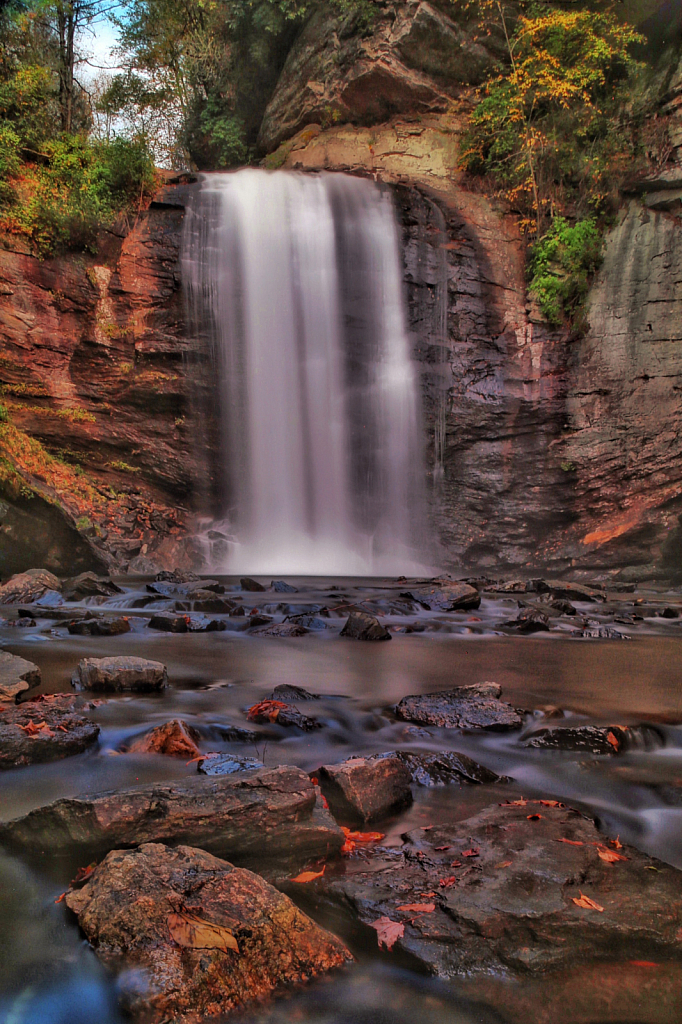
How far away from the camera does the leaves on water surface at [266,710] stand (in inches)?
134

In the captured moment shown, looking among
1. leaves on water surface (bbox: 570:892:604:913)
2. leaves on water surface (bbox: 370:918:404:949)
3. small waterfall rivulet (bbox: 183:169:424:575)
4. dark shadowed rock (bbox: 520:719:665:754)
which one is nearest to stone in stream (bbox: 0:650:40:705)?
leaves on water surface (bbox: 370:918:404:949)

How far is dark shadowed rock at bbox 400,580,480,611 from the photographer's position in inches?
326

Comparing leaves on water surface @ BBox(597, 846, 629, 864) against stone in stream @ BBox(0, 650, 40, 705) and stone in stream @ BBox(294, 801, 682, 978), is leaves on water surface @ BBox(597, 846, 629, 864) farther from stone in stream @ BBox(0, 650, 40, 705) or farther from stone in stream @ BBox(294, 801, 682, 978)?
stone in stream @ BBox(0, 650, 40, 705)

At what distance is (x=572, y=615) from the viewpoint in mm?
7848

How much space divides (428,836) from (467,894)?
41cm

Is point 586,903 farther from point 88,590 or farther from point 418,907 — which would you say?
point 88,590

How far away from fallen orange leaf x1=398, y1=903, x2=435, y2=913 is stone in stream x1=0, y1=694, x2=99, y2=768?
1.77m

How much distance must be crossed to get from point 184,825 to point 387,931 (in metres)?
0.72

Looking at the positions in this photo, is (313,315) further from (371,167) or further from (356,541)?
(371,167)

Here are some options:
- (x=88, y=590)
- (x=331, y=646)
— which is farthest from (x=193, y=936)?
(x=88, y=590)

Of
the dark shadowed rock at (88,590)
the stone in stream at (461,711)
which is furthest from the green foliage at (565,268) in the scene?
the stone in stream at (461,711)

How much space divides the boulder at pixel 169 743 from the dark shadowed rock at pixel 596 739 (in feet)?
5.50

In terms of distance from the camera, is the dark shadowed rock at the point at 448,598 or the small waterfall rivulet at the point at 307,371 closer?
the dark shadowed rock at the point at 448,598

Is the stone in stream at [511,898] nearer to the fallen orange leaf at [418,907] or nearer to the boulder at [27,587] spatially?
the fallen orange leaf at [418,907]
